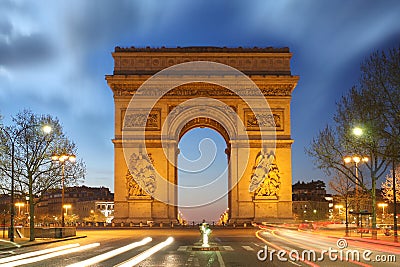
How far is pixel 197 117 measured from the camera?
194 feet

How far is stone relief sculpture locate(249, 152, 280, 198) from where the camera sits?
55.8 metres

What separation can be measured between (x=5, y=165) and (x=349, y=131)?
21.1 meters

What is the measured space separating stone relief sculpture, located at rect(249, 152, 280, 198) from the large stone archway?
0.09 m

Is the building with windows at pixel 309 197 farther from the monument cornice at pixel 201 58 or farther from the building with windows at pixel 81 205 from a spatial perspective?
the monument cornice at pixel 201 58

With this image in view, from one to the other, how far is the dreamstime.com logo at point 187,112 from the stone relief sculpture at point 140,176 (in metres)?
0.09

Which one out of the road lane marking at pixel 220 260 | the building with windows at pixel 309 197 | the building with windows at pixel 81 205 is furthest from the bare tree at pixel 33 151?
the building with windows at pixel 81 205

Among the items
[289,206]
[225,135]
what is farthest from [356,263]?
[225,135]

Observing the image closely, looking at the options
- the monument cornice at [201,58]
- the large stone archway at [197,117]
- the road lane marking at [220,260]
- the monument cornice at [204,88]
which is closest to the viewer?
the road lane marking at [220,260]

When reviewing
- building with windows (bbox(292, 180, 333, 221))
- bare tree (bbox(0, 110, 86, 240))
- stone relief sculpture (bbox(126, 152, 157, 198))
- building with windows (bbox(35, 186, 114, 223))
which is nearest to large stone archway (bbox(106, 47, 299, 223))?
stone relief sculpture (bbox(126, 152, 157, 198))

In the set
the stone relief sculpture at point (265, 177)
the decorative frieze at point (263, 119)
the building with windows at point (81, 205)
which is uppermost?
the decorative frieze at point (263, 119)

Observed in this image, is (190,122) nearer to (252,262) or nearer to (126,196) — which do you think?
(126,196)

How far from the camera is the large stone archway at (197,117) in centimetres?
5566

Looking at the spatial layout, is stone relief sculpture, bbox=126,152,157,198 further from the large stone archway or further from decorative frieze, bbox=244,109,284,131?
decorative frieze, bbox=244,109,284,131

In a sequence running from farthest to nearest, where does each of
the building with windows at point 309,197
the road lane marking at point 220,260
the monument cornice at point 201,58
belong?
the building with windows at point 309,197
the monument cornice at point 201,58
the road lane marking at point 220,260
